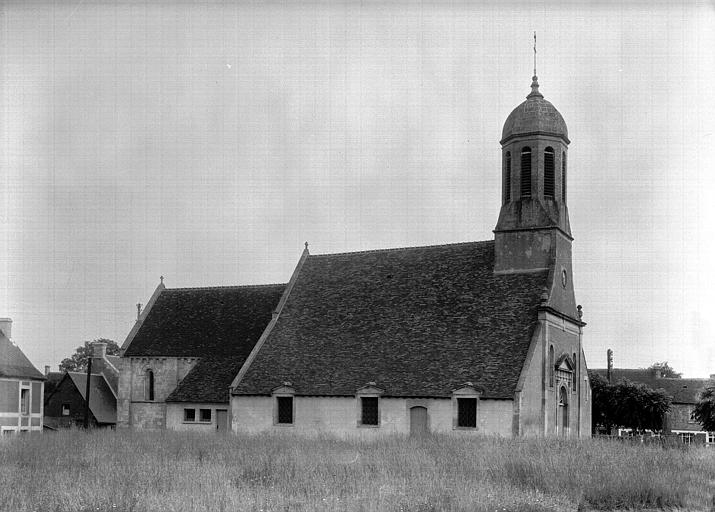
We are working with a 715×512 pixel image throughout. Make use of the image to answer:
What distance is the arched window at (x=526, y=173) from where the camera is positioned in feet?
127

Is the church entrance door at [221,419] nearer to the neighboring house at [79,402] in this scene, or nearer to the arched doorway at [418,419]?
the arched doorway at [418,419]

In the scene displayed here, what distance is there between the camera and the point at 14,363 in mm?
44969

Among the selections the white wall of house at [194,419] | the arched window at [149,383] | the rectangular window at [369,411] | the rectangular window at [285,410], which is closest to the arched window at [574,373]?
the rectangular window at [369,411]

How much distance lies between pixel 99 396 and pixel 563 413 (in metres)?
34.0

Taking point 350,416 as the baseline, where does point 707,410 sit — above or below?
below

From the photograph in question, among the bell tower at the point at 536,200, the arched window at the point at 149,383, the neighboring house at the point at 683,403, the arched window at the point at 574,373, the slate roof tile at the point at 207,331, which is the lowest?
the neighboring house at the point at 683,403

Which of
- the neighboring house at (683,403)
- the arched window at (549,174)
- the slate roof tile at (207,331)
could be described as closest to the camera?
the arched window at (549,174)

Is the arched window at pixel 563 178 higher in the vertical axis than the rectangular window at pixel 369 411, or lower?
higher

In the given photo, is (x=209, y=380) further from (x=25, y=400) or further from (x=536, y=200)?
(x=536, y=200)

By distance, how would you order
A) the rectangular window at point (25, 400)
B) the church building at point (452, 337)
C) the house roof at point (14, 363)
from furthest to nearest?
1. the rectangular window at point (25, 400)
2. the house roof at point (14, 363)
3. the church building at point (452, 337)

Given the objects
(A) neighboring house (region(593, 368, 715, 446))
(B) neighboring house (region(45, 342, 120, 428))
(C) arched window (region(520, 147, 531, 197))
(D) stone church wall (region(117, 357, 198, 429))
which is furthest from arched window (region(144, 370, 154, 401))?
(A) neighboring house (region(593, 368, 715, 446))

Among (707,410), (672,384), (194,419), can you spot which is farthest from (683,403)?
(194,419)

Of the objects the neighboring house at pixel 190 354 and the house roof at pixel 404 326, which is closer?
the house roof at pixel 404 326

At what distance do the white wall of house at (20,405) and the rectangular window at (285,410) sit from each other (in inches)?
565
